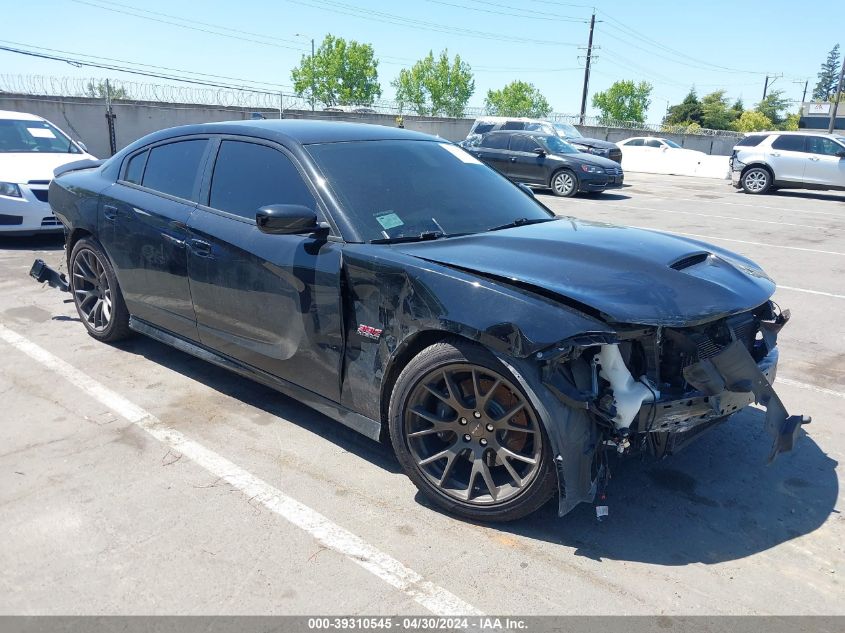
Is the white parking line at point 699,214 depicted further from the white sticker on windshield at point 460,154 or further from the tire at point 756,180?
the white sticker on windshield at point 460,154

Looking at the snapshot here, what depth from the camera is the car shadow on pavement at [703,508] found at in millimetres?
2973

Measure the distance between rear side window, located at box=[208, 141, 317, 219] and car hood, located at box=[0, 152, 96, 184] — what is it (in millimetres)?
5523

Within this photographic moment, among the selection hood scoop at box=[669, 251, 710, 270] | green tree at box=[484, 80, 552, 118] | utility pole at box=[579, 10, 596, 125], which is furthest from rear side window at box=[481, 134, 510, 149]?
green tree at box=[484, 80, 552, 118]

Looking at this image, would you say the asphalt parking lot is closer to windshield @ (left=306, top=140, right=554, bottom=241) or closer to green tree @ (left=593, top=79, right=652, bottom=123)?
windshield @ (left=306, top=140, right=554, bottom=241)

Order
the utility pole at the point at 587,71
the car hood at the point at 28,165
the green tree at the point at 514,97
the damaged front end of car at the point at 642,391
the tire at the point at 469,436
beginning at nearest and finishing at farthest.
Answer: the damaged front end of car at the point at 642,391 → the tire at the point at 469,436 → the car hood at the point at 28,165 → the utility pole at the point at 587,71 → the green tree at the point at 514,97

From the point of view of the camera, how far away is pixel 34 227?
28.7ft

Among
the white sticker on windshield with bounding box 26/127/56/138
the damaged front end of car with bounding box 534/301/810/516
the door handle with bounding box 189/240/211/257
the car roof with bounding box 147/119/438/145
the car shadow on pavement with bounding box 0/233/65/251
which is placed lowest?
the car shadow on pavement with bounding box 0/233/65/251

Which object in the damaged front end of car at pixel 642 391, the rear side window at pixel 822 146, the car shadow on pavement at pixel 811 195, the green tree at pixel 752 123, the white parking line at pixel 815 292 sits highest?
the green tree at pixel 752 123

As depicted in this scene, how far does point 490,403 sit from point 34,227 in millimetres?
7855

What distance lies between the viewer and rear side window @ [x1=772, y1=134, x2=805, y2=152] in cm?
1908

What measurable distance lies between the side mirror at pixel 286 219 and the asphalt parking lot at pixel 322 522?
1.20 metres

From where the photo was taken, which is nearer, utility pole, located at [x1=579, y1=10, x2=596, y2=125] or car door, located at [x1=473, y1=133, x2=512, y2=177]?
car door, located at [x1=473, y1=133, x2=512, y2=177]

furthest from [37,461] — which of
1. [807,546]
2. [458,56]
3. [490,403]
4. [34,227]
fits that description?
[458,56]

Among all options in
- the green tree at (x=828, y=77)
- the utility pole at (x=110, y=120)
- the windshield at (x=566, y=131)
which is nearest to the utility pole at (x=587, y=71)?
the windshield at (x=566, y=131)
